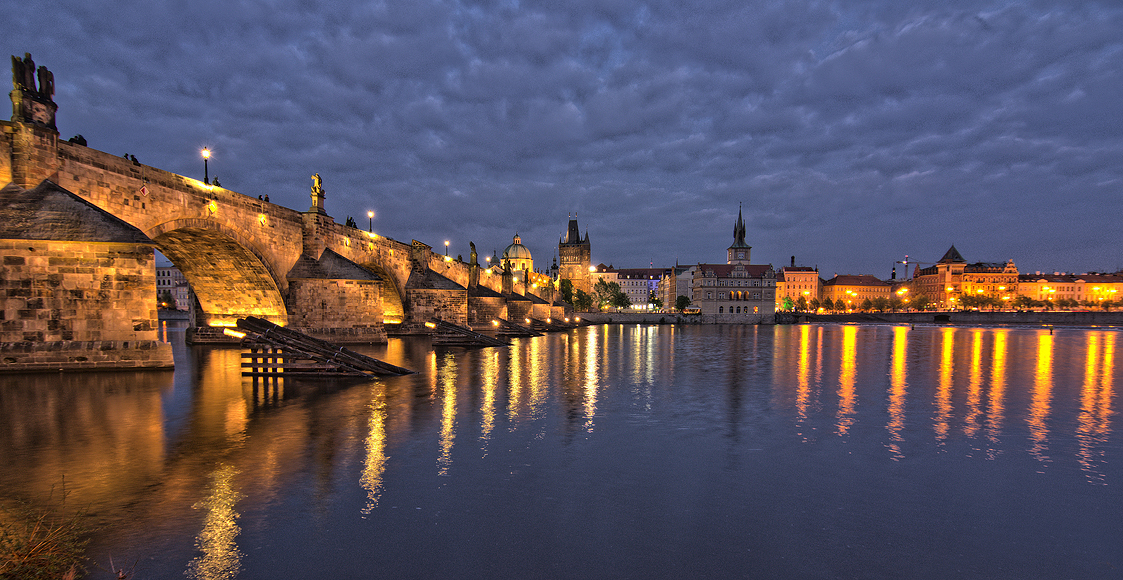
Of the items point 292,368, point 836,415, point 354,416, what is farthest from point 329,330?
point 836,415

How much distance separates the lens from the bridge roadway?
48.0ft

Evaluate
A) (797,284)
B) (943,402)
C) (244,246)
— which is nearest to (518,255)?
(797,284)

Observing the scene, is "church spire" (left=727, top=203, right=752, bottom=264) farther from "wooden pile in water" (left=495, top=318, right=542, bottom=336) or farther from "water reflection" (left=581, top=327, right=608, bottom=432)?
"water reflection" (left=581, top=327, right=608, bottom=432)

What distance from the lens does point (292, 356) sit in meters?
14.8

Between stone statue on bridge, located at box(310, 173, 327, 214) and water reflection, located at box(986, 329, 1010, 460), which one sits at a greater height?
stone statue on bridge, located at box(310, 173, 327, 214)

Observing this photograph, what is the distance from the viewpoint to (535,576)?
4.03 meters

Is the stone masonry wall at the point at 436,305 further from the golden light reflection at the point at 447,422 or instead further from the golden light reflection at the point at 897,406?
the golden light reflection at the point at 897,406

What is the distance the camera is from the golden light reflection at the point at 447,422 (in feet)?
23.0

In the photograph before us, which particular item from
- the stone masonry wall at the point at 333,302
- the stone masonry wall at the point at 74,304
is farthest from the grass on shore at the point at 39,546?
the stone masonry wall at the point at 333,302

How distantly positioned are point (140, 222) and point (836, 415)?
75.4 feet

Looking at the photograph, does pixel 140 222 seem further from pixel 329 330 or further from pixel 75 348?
pixel 329 330

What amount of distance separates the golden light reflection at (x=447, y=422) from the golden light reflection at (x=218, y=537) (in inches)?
93.3

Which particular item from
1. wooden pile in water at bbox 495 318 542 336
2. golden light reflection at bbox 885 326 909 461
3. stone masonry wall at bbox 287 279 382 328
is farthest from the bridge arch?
golden light reflection at bbox 885 326 909 461

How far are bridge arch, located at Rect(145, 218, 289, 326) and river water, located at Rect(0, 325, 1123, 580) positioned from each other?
31.1 ft
